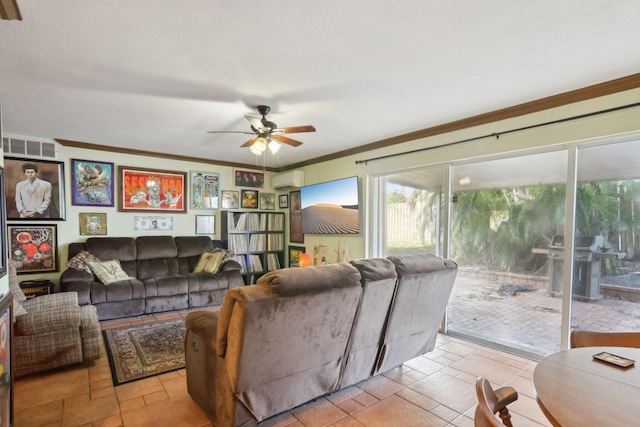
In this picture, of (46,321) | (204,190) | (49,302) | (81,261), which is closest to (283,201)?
(204,190)

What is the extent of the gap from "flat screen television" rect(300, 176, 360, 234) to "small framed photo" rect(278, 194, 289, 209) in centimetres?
64

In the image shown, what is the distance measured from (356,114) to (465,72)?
112 centimetres

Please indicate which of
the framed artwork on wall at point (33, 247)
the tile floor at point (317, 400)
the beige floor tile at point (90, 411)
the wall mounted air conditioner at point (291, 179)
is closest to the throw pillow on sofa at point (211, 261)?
the wall mounted air conditioner at point (291, 179)

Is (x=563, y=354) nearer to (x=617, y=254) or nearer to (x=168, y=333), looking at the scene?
(x=617, y=254)

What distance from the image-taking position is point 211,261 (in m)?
4.84

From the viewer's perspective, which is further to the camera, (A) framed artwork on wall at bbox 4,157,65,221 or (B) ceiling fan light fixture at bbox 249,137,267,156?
(A) framed artwork on wall at bbox 4,157,65,221

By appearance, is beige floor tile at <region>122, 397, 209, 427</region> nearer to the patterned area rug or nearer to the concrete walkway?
the patterned area rug

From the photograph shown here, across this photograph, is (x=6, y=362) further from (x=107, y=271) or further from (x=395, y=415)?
(x=107, y=271)

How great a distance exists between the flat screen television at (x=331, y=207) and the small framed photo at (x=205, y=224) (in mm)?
1561

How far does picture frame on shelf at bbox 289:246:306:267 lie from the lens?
5.66 meters

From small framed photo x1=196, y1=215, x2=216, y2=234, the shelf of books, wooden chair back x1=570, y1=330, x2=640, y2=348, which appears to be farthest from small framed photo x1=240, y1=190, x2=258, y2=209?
wooden chair back x1=570, y1=330, x2=640, y2=348

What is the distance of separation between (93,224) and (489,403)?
512cm

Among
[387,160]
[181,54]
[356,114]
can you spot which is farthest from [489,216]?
[181,54]

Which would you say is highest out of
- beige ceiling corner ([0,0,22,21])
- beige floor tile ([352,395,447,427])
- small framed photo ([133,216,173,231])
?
beige ceiling corner ([0,0,22,21])
